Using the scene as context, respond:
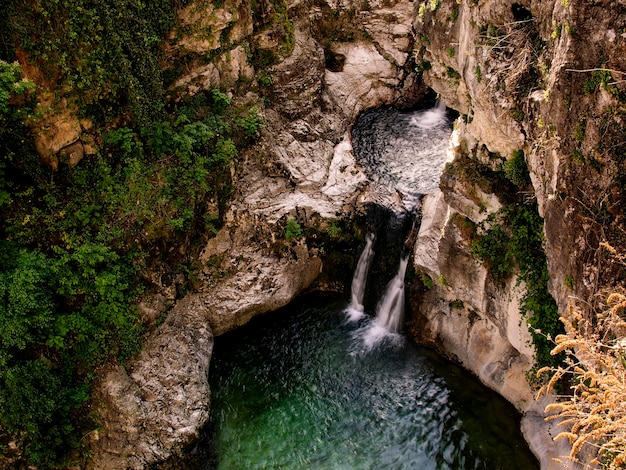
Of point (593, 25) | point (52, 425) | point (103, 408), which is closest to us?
point (593, 25)

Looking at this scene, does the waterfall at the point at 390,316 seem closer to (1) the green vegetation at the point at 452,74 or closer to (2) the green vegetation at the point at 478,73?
(1) the green vegetation at the point at 452,74

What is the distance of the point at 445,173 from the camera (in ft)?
38.2

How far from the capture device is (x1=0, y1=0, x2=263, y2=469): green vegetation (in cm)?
954

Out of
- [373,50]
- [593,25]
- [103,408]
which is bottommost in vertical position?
[103,408]

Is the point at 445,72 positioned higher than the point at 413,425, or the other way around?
the point at 445,72

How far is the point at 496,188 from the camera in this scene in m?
10.4

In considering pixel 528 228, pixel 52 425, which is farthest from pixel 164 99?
pixel 528 228

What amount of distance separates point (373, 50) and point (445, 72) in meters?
7.95

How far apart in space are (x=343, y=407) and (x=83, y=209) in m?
7.87

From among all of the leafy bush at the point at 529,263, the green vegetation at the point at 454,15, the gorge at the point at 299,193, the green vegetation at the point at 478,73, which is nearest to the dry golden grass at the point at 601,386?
the gorge at the point at 299,193

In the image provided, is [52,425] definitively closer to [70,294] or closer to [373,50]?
[70,294]

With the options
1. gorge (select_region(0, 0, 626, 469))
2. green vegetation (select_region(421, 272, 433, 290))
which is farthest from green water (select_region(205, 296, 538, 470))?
green vegetation (select_region(421, 272, 433, 290))

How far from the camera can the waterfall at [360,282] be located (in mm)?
14414

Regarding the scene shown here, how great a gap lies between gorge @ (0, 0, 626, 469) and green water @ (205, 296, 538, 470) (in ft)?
1.81
